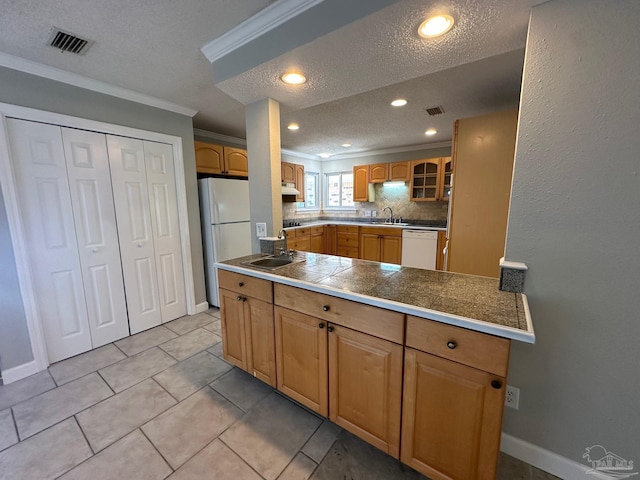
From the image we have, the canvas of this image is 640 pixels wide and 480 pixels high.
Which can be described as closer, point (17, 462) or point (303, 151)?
point (17, 462)

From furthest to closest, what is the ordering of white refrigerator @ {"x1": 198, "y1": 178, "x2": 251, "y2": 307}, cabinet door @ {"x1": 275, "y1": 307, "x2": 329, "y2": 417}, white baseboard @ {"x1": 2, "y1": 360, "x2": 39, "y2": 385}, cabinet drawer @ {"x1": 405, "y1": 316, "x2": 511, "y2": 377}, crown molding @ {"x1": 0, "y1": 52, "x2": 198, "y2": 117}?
white refrigerator @ {"x1": 198, "y1": 178, "x2": 251, "y2": 307}, white baseboard @ {"x1": 2, "y1": 360, "x2": 39, "y2": 385}, crown molding @ {"x1": 0, "y1": 52, "x2": 198, "y2": 117}, cabinet door @ {"x1": 275, "y1": 307, "x2": 329, "y2": 417}, cabinet drawer @ {"x1": 405, "y1": 316, "x2": 511, "y2": 377}

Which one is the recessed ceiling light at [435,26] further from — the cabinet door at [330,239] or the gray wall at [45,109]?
the cabinet door at [330,239]

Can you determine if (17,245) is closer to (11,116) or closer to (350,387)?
(11,116)

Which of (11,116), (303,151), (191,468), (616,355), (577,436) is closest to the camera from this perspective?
(616,355)

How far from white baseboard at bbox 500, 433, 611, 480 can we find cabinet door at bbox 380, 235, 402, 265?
10.8 feet

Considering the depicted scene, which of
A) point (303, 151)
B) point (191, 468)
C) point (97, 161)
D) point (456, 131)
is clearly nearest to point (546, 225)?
point (456, 131)

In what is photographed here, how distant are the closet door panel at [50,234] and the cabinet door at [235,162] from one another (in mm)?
1621

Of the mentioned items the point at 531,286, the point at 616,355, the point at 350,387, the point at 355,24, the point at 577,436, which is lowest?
the point at 577,436

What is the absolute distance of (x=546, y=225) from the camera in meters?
1.18

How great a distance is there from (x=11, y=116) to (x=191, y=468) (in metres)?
2.69

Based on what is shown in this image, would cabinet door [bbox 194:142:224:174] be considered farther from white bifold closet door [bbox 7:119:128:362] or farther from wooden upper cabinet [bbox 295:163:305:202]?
wooden upper cabinet [bbox 295:163:305:202]

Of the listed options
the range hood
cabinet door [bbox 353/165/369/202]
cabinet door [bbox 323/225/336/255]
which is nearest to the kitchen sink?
the range hood

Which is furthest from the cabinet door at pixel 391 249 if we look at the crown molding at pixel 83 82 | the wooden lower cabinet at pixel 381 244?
the crown molding at pixel 83 82

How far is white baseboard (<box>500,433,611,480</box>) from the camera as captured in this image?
1203 millimetres
